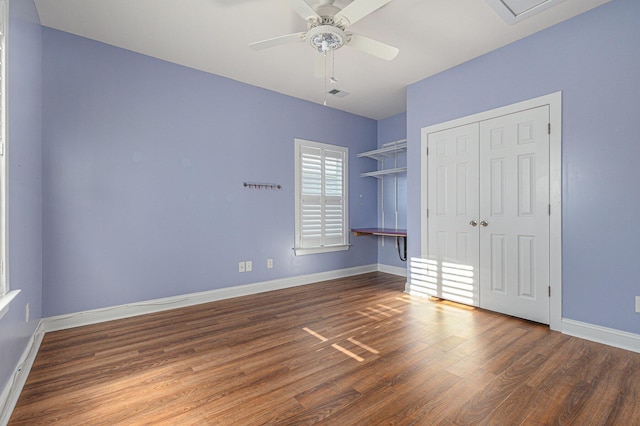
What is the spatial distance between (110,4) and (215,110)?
4.65ft

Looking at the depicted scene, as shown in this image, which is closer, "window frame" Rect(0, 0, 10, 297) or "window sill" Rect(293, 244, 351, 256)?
"window frame" Rect(0, 0, 10, 297)

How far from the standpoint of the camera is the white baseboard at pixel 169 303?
111 inches

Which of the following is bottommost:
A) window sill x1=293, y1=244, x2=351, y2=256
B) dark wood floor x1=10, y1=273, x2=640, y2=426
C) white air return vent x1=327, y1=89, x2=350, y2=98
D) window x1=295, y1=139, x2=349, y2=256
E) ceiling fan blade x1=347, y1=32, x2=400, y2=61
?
dark wood floor x1=10, y1=273, x2=640, y2=426

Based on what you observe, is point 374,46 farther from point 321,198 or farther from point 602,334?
point 602,334

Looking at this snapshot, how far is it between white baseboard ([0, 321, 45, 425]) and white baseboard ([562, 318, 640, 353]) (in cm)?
394

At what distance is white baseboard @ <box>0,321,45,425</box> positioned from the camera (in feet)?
5.22

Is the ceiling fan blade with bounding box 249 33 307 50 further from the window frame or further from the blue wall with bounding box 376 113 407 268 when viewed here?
the blue wall with bounding box 376 113 407 268

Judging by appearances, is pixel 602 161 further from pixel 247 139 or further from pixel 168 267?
pixel 168 267

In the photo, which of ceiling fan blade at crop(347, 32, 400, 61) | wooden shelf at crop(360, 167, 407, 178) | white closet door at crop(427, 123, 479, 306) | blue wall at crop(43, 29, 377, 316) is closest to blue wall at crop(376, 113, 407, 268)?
wooden shelf at crop(360, 167, 407, 178)

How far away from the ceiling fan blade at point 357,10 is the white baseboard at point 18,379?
3003mm

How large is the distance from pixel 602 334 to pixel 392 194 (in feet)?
10.7

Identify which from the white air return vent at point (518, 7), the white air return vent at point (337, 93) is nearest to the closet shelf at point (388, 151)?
the white air return vent at point (337, 93)

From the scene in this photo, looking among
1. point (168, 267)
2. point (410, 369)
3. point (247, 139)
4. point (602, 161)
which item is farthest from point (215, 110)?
point (602, 161)

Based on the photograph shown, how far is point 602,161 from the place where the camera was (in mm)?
2500
